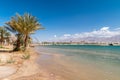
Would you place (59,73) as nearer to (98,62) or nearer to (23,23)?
(98,62)

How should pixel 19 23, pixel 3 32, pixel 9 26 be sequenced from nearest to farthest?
1. pixel 19 23
2. pixel 9 26
3. pixel 3 32

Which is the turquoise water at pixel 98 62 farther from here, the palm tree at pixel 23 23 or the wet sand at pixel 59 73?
the palm tree at pixel 23 23

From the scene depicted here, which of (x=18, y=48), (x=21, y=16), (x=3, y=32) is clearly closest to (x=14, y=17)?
(x=21, y=16)

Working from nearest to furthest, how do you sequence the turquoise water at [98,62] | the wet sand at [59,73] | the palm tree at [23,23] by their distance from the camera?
the wet sand at [59,73] < the turquoise water at [98,62] < the palm tree at [23,23]

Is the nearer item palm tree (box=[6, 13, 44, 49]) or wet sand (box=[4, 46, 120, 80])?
wet sand (box=[4, 46, 120, 80])

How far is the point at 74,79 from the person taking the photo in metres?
7.31

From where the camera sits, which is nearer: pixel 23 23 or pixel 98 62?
pixel 98 62

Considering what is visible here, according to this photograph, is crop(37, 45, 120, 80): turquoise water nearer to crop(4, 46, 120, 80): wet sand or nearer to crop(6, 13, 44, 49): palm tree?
crop(4, 46, 120, 80): wet sand

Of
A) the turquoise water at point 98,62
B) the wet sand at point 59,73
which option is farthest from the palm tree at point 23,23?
the wet sand at point 59,73

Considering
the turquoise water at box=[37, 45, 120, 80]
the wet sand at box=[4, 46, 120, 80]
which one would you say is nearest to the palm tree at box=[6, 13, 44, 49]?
the turquoise water at box=[37, 45, 120, 80]

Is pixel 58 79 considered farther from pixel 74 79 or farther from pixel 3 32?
pixel 3 32

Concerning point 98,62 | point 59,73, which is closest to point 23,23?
point 98,62

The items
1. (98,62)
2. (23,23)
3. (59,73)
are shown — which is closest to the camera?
(59,73)

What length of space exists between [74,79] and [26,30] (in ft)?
57.6
